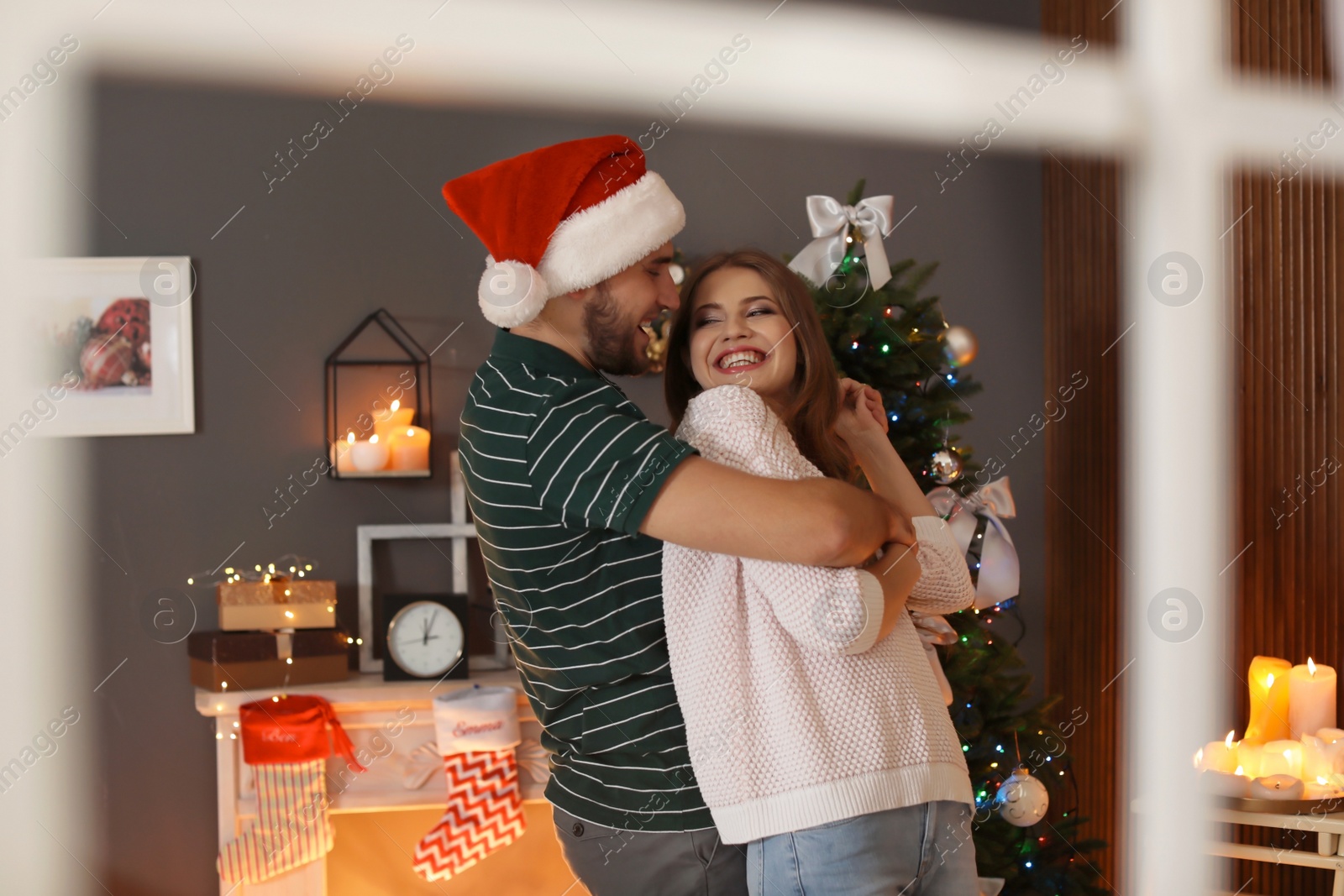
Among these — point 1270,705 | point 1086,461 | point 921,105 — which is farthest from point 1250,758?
point 921,105

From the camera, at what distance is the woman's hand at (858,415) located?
61.5 inches

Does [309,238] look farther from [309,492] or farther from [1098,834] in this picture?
[1098,834]

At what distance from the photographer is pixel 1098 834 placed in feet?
9.80

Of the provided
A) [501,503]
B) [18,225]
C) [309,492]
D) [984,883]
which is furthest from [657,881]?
[18,225]

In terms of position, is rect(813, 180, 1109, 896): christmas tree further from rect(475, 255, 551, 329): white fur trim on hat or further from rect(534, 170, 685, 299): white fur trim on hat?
rect(475, 255, 551, 329): white fur trim on hat

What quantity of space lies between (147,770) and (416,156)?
172 cm

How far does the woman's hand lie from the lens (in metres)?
1.56

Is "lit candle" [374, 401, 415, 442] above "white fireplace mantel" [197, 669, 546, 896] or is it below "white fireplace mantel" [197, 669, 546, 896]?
above

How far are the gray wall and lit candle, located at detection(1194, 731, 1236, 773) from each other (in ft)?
5.13

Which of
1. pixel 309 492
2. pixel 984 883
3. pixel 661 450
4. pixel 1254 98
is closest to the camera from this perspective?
pixel 661 450

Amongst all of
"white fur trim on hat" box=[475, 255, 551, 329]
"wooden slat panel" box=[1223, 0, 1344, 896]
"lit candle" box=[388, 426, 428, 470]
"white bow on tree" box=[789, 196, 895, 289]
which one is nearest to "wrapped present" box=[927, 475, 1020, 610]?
"white bow on tree" box=[789, 196, 895, 289]

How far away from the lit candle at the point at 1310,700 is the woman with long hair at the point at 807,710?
4.82 feet

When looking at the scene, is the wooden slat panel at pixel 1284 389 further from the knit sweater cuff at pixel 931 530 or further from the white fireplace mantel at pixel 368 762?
the white fireplace mantel at pixel 368 762

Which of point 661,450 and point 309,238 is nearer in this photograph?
point 661,450
